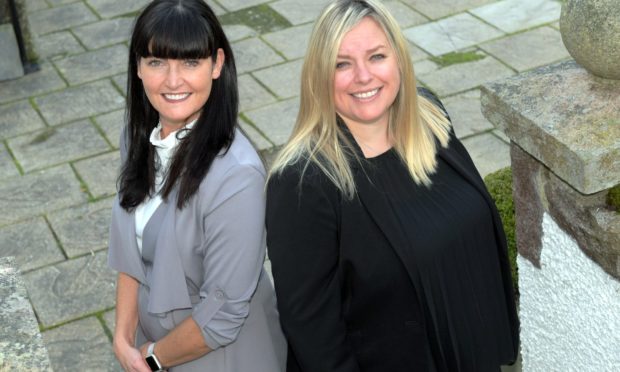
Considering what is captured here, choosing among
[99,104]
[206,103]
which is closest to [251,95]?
[99,104]

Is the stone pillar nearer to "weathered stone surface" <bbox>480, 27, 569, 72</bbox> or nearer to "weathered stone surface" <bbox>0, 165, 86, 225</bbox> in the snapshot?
"weathered stone surface" <bbox>0, 165, 86, 225</bbox>

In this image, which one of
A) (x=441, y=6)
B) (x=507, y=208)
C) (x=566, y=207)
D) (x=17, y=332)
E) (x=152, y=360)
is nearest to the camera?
(x=17, y=332)

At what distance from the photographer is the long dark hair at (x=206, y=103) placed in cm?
295

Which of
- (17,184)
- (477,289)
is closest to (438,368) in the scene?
(477,289)

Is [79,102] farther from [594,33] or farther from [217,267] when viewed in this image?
[594,33]

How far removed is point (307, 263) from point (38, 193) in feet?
13.1

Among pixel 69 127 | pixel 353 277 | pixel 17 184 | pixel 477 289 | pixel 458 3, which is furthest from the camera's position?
pixel 458 3

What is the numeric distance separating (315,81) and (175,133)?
472 mm

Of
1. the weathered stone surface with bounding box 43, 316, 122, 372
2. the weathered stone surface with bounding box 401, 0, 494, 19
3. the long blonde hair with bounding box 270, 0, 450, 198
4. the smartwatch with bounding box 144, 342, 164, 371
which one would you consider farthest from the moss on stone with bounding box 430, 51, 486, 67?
the smartwatch with bounding box 144, 342, 164, 371

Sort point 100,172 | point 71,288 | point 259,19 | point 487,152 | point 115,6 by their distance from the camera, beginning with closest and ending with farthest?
point 71,288 → point 487,152 → point 100,172 → point 259,19 → point 115,6

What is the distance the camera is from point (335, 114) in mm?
2977

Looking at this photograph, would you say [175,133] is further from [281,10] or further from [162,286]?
[281,10]

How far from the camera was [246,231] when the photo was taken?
2875mm

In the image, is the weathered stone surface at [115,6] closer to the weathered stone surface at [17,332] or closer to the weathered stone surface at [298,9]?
the weathered stone surface at [298,9]
